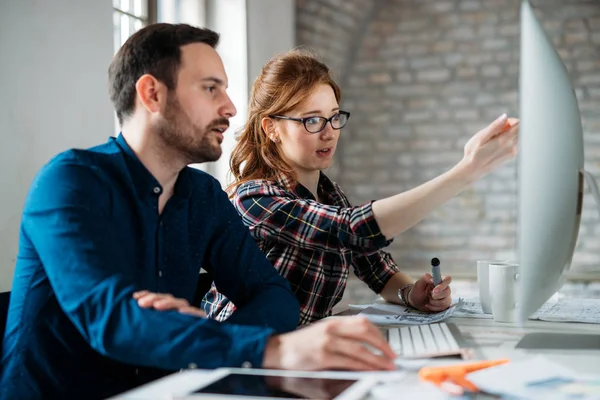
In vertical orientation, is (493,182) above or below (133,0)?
below

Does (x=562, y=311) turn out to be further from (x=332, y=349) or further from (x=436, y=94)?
(x=436, y=94)

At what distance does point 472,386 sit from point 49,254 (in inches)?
25.5

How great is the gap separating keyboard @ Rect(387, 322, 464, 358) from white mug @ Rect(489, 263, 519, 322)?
12cm

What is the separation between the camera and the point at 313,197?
190cm

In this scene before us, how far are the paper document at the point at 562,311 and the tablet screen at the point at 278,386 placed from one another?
73cm

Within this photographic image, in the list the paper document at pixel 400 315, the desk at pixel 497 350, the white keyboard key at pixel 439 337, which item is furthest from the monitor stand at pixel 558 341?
the paper document at pixel 400 315

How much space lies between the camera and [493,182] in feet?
14.5

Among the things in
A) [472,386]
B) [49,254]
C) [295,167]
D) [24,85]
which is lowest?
[472,386]

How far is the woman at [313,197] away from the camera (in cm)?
152

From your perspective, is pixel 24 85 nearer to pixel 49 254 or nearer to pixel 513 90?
pixel 49 254

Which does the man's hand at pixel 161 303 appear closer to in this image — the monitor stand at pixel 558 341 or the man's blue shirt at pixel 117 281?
the man's blue shirt at pixel 117 281

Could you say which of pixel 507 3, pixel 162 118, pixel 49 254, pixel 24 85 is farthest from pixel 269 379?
pixel 507 3

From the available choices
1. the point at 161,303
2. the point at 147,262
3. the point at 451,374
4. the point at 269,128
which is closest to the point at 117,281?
the point at 161,303

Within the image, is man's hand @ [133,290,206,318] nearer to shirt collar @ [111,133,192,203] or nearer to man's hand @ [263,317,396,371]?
man's hand @ [263,317,396,371]
